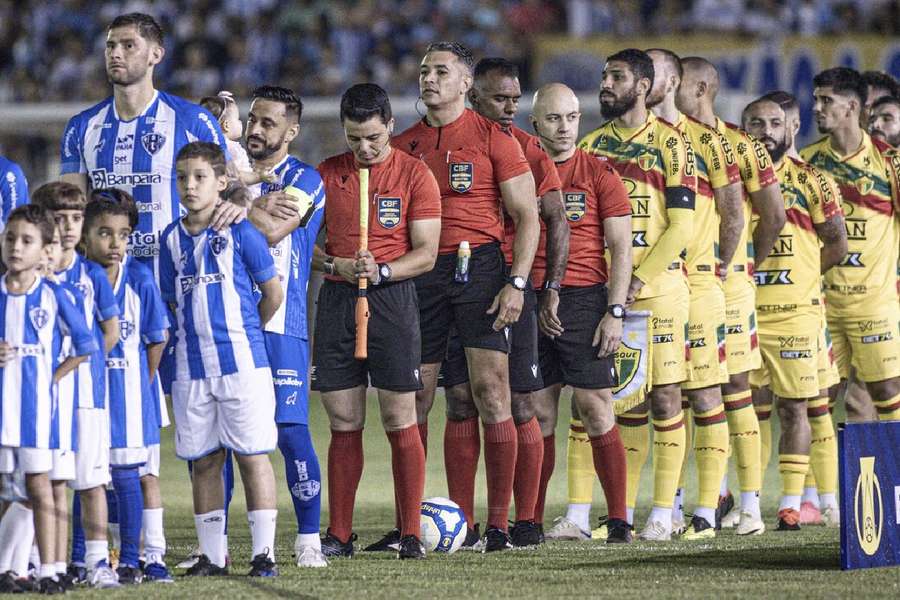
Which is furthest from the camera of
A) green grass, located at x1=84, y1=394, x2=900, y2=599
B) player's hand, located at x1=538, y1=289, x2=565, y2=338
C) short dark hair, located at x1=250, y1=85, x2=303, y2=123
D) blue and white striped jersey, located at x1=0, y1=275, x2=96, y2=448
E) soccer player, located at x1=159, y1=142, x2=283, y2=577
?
player's hand, located at x1=538, y1=289, x2=565, y2=338

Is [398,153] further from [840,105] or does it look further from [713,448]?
[840,105]

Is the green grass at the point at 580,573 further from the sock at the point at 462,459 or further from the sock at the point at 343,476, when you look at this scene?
the sock at the point at 462,459

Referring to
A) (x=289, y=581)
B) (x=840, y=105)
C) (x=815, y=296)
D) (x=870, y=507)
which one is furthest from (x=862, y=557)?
(x=840, y=105)

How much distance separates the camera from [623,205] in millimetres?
7895

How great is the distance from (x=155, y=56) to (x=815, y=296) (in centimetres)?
415

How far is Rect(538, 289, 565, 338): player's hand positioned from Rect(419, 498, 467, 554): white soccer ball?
3.11ft

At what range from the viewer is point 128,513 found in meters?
6.07

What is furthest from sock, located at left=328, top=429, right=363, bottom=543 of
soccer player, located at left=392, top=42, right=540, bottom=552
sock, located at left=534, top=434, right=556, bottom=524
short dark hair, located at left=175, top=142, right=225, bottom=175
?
short dark hair, located at left=175, top=142, right=225, bottom=175

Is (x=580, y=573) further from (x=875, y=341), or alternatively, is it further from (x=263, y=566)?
(x=875, y=341)

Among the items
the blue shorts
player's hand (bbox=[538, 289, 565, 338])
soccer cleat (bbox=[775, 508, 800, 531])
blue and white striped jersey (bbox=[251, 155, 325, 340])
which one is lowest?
soccer cleat (bbox=[775, 508, 800, 531])

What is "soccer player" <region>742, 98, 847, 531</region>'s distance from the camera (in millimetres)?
9211

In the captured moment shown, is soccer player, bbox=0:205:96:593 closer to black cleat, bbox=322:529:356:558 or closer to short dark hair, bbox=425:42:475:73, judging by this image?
black cleat, bbox=322:529:356:558

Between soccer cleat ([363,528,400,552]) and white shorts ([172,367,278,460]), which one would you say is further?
soccer cleat ([363,528,400,552])

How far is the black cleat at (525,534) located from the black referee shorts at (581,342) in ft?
2.25
